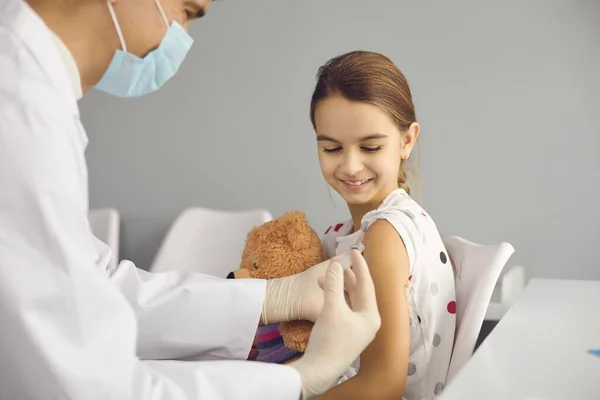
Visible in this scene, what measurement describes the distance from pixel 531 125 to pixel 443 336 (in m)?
1.37

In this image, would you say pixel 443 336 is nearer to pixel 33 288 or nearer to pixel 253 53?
Result: pixel 33 288

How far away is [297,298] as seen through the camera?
1460 millimetres

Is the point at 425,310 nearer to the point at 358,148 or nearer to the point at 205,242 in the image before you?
the point at 358,148

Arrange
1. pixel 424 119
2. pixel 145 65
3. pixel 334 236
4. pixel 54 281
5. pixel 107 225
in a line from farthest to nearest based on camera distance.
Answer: pixel 107 225
pixel 424 119
pixel 334 236
pixel 145 65
pixel 54 281

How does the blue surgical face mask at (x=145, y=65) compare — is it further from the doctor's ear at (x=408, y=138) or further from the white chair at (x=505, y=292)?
the white chair at (x=505, y=292)

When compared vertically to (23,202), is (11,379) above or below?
below

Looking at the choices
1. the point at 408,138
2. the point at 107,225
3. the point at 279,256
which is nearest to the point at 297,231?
the point at 279,256

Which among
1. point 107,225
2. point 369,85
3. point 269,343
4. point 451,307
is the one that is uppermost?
point 369,85

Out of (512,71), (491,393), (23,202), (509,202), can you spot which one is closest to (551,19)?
(512,71)

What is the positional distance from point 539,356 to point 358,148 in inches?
23.3

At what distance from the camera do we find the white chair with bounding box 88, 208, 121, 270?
3.06 metres

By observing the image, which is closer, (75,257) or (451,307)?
(75,257)

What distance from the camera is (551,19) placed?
2.56 m

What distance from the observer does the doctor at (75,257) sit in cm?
91
